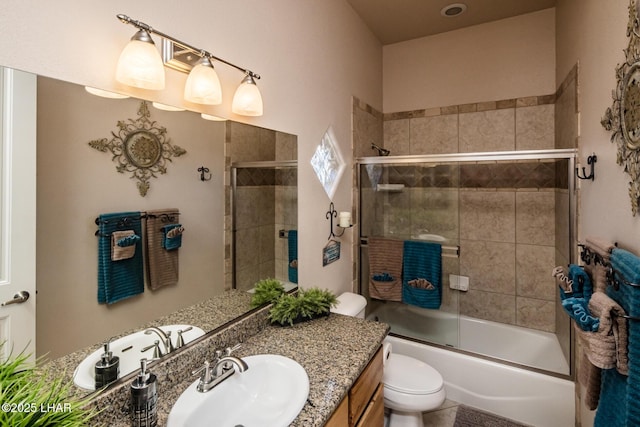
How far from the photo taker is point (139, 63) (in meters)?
0.95

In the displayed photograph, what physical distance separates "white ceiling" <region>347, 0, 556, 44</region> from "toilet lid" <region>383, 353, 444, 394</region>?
2.63 m

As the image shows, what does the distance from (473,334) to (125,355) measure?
273 cm

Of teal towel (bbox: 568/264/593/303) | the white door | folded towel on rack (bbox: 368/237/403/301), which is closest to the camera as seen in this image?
the white door

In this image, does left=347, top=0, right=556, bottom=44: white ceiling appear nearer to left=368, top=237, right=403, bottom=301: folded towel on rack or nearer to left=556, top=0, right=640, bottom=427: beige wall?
left=556, top=0, right=640, bottom=427: beige wall

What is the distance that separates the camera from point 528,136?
2.67m

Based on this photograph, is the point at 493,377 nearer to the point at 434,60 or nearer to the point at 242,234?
the point at 242,234

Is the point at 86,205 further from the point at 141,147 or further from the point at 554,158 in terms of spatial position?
the point at 554,158

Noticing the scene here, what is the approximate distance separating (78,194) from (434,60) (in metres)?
3.09

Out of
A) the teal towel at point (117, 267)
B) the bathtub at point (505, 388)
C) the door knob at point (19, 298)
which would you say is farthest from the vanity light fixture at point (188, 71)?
the bathtub at point (505, 388)

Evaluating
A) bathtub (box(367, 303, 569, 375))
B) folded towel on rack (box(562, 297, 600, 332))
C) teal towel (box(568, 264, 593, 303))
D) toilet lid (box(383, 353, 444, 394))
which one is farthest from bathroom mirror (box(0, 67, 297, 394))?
bathtub (box(367, 303, 569, 375))

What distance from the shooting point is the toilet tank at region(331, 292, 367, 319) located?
6.85 ft

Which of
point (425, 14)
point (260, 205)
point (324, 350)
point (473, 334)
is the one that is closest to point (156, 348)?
point (324, 350)

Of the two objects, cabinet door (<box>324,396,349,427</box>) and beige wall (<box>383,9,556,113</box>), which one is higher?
beige wall (<box>383,9,556,113</box>)

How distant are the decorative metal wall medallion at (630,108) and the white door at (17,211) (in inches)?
73.2
